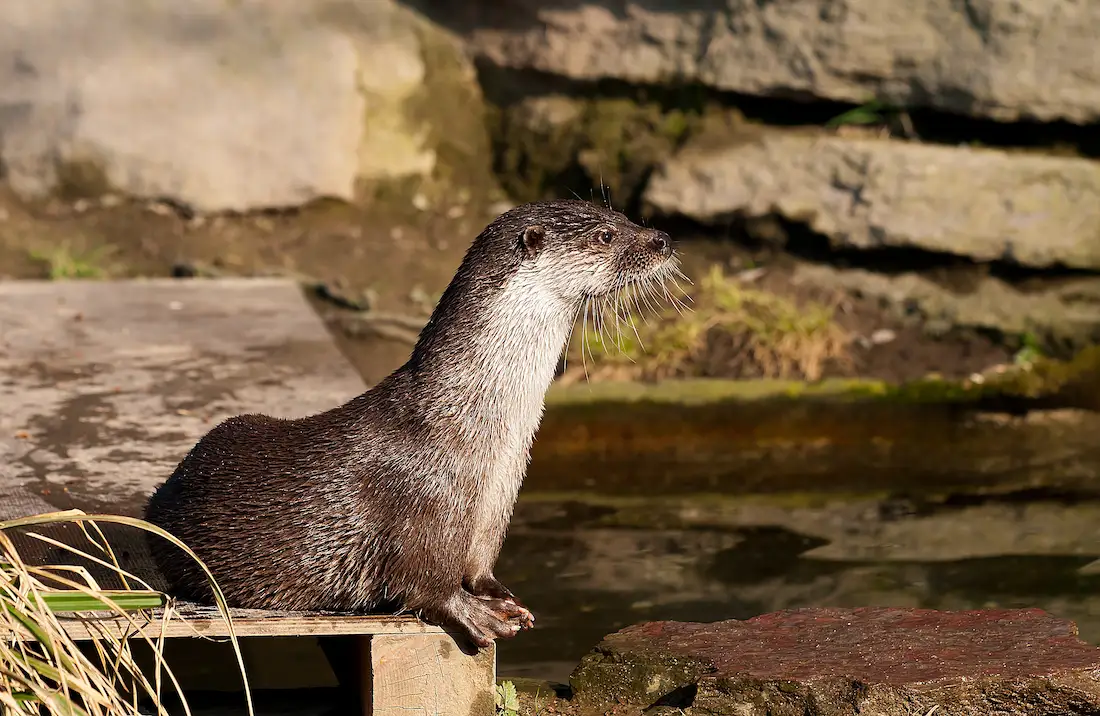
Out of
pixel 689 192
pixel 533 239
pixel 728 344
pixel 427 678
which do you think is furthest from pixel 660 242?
pixel 689 192

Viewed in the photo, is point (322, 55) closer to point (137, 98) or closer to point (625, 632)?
point (137, 98)

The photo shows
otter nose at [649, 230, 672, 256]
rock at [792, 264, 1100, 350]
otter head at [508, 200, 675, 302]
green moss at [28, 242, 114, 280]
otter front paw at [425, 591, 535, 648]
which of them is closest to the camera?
otter front paw at [425, 591, 535, 648]

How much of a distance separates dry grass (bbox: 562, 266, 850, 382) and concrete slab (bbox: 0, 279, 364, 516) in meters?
→ 1.27

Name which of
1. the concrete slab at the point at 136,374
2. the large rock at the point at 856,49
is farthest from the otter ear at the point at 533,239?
the large rock at the point at 856,49

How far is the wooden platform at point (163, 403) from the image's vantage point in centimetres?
312

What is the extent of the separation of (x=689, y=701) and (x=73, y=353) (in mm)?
2861

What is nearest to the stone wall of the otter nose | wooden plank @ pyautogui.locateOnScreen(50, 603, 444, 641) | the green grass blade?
the otter nose

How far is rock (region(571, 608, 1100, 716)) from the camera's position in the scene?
3.07 m

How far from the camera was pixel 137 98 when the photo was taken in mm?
7344

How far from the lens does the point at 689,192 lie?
716 cm

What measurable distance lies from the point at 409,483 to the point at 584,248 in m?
0.68

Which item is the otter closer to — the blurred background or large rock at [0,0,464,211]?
the blurred background

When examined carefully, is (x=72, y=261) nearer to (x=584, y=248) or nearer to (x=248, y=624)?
(x=584, y=248)

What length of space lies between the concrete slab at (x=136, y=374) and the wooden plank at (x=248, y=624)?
0.66 meters
